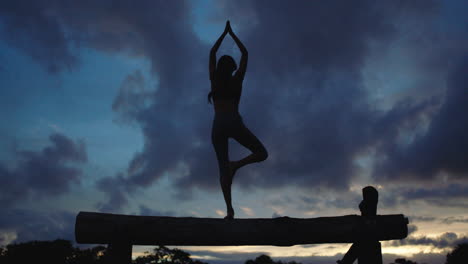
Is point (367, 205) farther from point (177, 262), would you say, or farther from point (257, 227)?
point (177, 262)

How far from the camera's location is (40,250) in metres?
16.8

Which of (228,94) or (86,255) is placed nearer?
(228,94)

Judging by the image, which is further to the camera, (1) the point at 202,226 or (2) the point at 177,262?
(2) the point at 177,262

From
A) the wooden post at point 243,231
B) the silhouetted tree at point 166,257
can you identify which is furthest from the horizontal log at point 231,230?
the silhouetted tree at point 166,257

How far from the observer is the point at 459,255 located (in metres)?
17.9

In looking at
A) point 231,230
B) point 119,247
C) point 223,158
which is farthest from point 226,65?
point 119,247

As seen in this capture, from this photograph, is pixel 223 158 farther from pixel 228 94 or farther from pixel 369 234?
pixel 369 234

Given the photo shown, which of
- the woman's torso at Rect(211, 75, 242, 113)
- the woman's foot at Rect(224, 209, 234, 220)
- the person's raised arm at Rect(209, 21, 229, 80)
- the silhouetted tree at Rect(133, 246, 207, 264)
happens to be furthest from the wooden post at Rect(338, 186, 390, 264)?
the silhouetted tree at Rect(133, 246, 207, 264)

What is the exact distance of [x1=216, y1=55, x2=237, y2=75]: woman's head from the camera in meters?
6.27

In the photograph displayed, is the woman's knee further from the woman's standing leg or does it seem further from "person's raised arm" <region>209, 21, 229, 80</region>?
"person's raised arm" <region>209, 21, 229, 80</region>

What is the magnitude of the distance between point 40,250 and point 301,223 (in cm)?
1559

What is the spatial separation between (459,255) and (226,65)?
17905mm

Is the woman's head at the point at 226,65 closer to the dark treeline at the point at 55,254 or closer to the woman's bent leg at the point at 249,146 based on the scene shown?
the woman's bent leg at the point at 249,146

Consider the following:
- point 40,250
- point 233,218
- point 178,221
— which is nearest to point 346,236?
point 233,218
